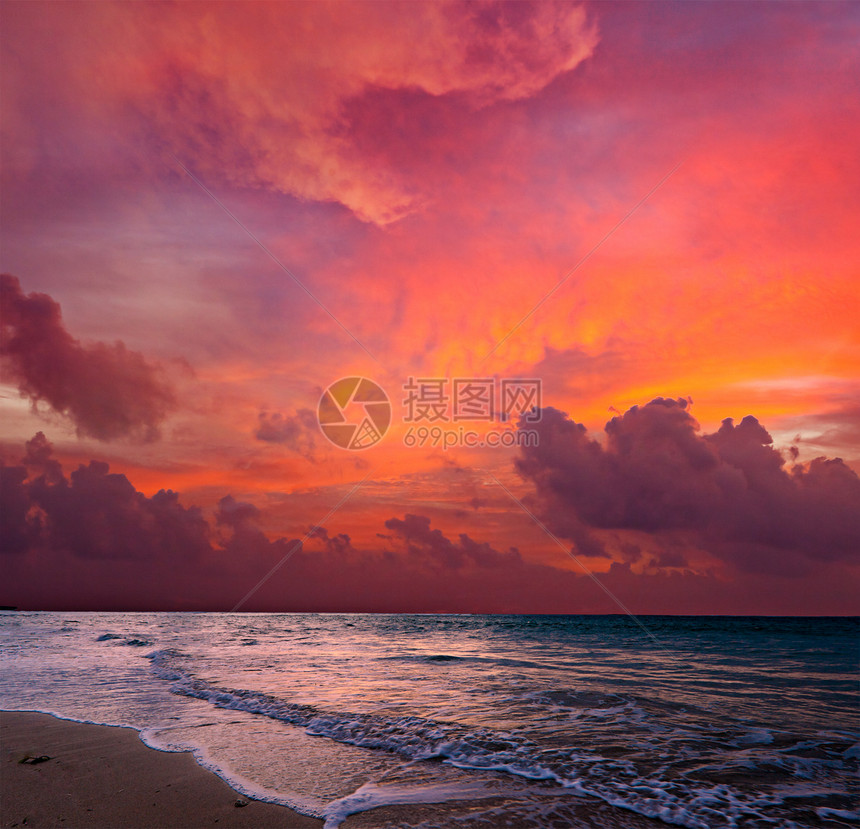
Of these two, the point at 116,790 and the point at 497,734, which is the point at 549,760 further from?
the point at 116,790

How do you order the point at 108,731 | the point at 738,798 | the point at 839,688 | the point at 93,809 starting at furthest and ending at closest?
1. the point at 839,688
2. the point at 108,731
3. the point at 738,798
4. the point at 93,809

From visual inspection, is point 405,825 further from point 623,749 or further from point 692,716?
point 692,716

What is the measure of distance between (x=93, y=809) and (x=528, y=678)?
15612 millimetres

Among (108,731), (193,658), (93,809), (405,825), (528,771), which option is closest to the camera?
(405,825)

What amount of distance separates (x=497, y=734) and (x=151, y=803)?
6.62m

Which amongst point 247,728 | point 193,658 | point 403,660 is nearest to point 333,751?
point 247,728

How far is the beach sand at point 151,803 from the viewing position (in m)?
6.67

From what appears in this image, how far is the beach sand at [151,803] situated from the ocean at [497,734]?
0.43ft

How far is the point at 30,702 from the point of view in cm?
1384

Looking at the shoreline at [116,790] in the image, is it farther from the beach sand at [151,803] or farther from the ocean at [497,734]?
the ocean at [497,734]

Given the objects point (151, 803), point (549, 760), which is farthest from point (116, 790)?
point (549, 760)

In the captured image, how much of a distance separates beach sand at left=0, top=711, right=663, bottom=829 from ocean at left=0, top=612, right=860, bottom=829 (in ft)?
0.43

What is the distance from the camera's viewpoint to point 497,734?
11.1 m

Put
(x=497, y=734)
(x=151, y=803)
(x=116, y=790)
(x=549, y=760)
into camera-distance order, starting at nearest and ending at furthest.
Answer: (x=151, y=803) → (x=116, y=790) → (x=549, y=760) → (x=497, y=734)
